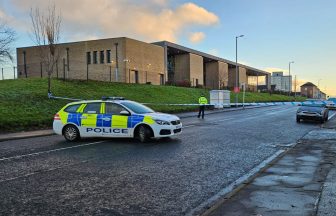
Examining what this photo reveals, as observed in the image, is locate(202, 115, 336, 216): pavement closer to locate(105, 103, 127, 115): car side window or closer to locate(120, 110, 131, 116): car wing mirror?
locate(120, 110, 131, 116): car wing mirror

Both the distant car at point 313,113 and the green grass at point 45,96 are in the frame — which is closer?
the green grass at point 45,96

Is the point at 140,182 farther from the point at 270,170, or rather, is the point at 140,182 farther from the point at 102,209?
the point at 270,170

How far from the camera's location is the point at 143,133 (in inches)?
→ 484

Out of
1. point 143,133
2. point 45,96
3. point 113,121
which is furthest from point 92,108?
point 45,96

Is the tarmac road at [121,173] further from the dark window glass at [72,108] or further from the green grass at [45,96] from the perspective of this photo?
the green grass at [45,96]

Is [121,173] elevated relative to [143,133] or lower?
lower

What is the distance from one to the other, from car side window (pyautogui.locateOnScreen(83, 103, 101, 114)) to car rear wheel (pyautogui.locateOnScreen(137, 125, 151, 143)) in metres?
1.67

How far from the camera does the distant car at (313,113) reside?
22.4 meters

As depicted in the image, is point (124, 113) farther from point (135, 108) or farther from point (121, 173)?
point (121, 173)

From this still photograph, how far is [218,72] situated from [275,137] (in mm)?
71450

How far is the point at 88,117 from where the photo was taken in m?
12.9

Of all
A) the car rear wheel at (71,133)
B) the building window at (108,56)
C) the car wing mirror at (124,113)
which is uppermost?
the building window at (108,56)

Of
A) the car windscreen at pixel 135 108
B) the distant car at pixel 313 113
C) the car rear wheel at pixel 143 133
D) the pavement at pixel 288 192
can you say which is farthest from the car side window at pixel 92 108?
the distant car at pixel 313 113

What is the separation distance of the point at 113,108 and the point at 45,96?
563 inches
